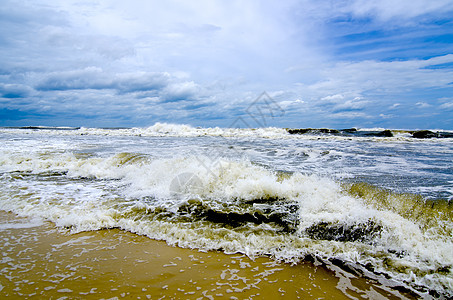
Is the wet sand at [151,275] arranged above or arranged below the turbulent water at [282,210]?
below

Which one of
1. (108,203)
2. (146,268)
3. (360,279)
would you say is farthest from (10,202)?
(360,279)

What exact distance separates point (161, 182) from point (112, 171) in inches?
121

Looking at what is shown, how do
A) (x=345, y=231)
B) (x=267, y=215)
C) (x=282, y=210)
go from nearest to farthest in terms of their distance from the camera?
(x=345, y=231) → (x=267, y=215) → (x=282, y=210)

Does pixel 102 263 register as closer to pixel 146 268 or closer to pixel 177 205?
pixel 146 268

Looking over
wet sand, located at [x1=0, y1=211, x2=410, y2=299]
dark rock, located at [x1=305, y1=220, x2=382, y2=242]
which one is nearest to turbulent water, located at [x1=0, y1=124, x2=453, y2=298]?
dark rock, located at [x1=305, y1=220, x2=382, y2=242]

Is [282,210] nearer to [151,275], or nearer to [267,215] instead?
[267,215]

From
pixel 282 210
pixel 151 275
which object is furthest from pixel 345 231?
pixel 151 275

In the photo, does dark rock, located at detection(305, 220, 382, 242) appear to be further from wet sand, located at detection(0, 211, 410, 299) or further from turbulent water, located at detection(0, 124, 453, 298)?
wet sand, located at detection(0, 211, 410, 299)

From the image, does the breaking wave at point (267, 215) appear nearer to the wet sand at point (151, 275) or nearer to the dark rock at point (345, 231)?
the dark rock at point (345, 231)

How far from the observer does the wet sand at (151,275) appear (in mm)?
2846

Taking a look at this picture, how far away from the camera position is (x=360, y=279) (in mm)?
3113

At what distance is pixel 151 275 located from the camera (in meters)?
3.20

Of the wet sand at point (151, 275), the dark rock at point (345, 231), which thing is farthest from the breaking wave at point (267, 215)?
the wet sand at point (151, 275)

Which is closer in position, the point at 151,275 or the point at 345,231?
the point at 151,275
